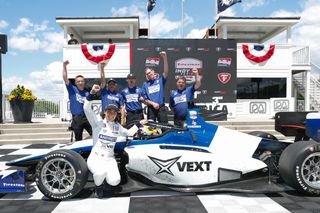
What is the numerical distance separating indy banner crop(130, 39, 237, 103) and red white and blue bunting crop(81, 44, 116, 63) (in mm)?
2641

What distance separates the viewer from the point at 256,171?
3.51 meters

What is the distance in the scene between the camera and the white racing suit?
3.43 meters

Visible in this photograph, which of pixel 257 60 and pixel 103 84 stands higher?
pixel 257 60

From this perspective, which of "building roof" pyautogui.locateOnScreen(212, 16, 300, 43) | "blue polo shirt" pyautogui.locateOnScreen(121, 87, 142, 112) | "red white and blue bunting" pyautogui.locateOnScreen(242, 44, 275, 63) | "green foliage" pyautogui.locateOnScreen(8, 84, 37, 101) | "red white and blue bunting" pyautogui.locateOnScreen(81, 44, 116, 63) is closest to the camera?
"blue polo shirt" pyautogui.locateOnScreen(121, 87, 142, 112)

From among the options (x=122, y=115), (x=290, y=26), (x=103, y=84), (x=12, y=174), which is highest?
(x=290, y=26)

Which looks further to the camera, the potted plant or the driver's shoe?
the potted plant

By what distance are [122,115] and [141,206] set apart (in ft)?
6.64

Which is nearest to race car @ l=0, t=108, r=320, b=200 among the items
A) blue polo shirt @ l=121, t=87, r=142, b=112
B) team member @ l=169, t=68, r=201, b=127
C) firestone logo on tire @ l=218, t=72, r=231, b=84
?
team member @ l=169, t=68, r=201, b=127

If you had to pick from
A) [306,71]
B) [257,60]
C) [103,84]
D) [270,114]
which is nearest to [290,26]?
[306,71]

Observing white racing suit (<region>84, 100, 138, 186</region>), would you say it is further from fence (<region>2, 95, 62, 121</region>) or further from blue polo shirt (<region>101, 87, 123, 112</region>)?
fence (<region>2, 95, 62, 121</region>)

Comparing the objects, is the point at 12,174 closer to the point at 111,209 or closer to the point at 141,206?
the point at 111,209

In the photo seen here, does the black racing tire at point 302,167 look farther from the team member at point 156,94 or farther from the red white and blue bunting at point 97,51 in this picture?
the red white and blue bunting at point 97,51

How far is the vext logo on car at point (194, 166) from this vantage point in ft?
11.4

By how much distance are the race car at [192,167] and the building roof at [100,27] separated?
14.1m
